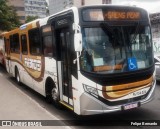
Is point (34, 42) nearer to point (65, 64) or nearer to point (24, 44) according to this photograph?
point (24, 44)

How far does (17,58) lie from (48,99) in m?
4.71

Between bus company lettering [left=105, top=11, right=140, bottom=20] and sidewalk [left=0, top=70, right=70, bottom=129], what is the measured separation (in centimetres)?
308

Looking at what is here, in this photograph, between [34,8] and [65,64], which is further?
[34,8]

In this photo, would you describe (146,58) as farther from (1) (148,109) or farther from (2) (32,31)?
(2) (32,31)

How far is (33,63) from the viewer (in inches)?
447

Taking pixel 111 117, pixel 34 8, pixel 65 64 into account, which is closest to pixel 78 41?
pixel 65 64

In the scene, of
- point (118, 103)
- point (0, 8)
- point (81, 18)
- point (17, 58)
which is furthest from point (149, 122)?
point (0, 8)

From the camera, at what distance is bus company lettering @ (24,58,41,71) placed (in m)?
10.7

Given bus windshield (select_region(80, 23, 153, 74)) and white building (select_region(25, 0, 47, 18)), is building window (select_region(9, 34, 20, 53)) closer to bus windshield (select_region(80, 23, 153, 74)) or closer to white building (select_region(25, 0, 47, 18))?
bus windshield (select_region(80, 23, 153, 74))

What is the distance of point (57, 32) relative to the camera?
8625mm

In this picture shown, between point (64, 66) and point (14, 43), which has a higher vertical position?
point (14, 43)

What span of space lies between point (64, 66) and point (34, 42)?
3.09 m

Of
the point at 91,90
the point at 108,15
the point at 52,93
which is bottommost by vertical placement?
the point at 52,93

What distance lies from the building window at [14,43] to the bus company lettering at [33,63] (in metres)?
1.87
